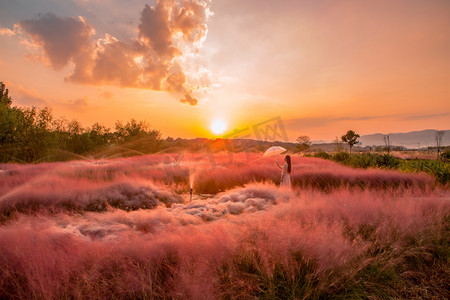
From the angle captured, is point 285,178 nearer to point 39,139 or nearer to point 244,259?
point 244,259

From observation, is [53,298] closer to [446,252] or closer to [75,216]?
[75,216]

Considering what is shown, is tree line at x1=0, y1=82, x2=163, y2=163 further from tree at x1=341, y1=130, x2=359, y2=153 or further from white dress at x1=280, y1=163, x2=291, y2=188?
tree at x1=341, y1=130, x2=359, y2=153

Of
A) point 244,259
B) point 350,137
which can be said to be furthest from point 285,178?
point 350,137

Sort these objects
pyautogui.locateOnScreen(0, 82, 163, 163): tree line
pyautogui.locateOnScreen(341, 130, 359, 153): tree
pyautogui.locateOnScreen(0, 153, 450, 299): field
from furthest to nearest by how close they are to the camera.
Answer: pyautogui.locateOnScreen(341, 130, 359, 153): tree, pyautogui.locateOnScreen(0, 82, 163, 163): tree line, pyautogui.locateOnScreen(0, 153, 450, 299): field

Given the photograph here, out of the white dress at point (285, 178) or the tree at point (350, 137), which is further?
the tree at point (350, 137)

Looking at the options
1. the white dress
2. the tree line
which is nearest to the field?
the white dress

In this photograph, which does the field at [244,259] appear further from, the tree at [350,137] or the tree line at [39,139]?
the tree at [350,137]

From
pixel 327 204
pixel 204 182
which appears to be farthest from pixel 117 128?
pixel 327 204

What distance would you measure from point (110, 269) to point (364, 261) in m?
3.11

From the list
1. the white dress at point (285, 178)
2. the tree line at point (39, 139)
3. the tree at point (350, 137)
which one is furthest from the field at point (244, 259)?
the tree at point (350, 137)

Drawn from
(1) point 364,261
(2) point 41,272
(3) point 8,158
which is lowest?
(1) point 364,261

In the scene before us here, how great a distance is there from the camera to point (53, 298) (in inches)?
79.9

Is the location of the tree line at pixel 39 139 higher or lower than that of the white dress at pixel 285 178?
higher

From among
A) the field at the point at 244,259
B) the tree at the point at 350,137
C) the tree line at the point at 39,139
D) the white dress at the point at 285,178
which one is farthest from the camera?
the tree at the point at 350,137
